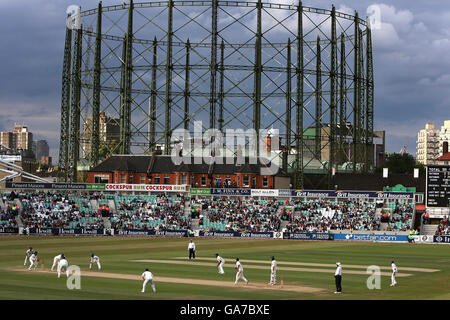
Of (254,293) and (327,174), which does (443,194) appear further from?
(254,293)

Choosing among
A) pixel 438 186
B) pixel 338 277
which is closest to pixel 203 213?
pixel 438 186

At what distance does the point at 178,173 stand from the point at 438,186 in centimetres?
2989

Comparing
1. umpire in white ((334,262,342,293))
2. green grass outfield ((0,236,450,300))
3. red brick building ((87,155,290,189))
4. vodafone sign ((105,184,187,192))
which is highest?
red brick building ((87,155,290,189))

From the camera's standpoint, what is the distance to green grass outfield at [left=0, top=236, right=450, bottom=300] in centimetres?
2733

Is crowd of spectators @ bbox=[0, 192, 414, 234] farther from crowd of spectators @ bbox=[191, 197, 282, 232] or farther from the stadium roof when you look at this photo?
the stadium roof

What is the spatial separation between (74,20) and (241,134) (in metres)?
23.7

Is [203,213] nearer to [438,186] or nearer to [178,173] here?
[178,173]

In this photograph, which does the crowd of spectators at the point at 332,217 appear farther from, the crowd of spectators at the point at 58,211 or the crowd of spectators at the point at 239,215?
the crowd of spectators at the point at 58,211

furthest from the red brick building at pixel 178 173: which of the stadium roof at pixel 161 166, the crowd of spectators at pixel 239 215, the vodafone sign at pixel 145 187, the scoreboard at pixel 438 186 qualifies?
the scoreboard at pixel 438 186

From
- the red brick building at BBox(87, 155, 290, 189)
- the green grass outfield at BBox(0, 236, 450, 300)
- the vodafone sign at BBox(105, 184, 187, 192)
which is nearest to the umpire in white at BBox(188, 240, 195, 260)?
the green grass outfield at BBox(0, 236, 450, 300)

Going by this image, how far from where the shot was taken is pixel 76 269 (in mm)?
33250

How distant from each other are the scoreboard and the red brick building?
70.0 feet

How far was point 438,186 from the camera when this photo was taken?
212ft
